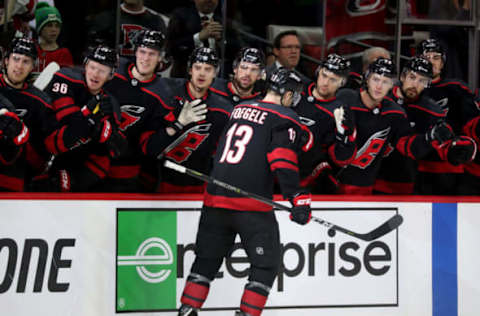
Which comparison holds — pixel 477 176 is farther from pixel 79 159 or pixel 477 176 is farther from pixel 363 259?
pixel 79 159

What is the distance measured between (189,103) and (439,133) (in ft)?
5.07

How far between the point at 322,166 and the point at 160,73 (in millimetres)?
1262

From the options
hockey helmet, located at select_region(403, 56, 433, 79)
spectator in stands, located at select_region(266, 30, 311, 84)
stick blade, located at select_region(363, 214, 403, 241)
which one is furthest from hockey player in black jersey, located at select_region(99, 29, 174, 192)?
hockey helmet, located at select_region(403, 56, 433, 79)

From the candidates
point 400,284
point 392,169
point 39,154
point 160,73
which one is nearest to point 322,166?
point 392,169

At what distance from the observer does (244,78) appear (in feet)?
16.1

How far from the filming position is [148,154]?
15.4ft

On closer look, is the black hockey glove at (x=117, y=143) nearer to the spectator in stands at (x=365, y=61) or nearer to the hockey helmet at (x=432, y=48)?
the spectator in stands at (x=365, y=61)

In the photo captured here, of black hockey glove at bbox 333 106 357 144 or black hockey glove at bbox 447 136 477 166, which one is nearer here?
black hockey glove at bbox 333 106 357 144

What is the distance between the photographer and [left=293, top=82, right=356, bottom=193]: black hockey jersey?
5027 millimetres

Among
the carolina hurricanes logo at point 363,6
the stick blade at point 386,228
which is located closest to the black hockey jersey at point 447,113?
the carolina hurricanes logo at point 363,6

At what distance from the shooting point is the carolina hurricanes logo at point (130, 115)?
4.76m

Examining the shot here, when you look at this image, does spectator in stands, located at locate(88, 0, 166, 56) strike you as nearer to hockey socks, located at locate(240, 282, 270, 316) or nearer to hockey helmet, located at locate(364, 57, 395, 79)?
hockey helmet, located at locate(364, 57, 395, 79)

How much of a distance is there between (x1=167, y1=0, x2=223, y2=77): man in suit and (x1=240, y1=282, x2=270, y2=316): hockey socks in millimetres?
1894

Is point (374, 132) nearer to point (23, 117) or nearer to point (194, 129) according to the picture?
point (194, 129)
